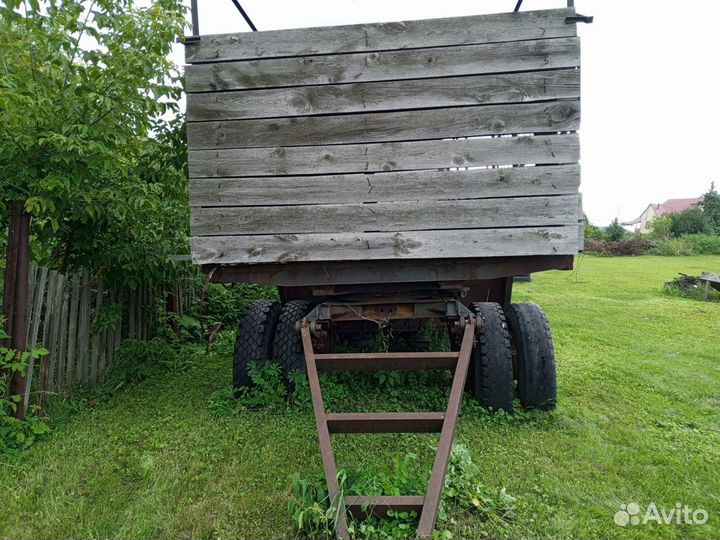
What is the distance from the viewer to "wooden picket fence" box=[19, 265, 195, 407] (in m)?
3.98

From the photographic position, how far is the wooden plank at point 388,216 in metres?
3.64

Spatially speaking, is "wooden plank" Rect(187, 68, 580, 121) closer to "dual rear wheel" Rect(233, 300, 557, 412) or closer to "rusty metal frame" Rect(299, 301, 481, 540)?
"rusty metal frame" Rect(299, 301, 481, 540)

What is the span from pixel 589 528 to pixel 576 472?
617mm

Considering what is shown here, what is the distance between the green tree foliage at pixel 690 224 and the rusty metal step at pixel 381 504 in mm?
39894

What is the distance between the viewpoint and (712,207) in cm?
3862

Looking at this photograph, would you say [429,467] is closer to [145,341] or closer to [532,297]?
[145,341]

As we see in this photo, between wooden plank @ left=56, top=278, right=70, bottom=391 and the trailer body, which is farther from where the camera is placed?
wooden plank @ left=56, top=278, right=70, bottom=391

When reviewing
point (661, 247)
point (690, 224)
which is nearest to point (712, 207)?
point (690, 224)

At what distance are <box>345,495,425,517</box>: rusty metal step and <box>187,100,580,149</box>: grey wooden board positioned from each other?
239cm

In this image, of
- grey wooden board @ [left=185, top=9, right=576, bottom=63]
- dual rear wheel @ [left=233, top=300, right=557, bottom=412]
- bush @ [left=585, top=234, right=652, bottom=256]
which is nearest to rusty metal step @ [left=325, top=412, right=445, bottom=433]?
dual rear wheel @ [left=233, top=300, right=557, bottom=412]

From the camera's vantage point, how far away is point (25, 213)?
3.72m

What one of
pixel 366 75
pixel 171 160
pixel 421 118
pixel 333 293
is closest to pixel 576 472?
pixel 333 293

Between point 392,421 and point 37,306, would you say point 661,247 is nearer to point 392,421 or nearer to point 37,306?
point 392,421

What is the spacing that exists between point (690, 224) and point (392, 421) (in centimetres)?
4106
